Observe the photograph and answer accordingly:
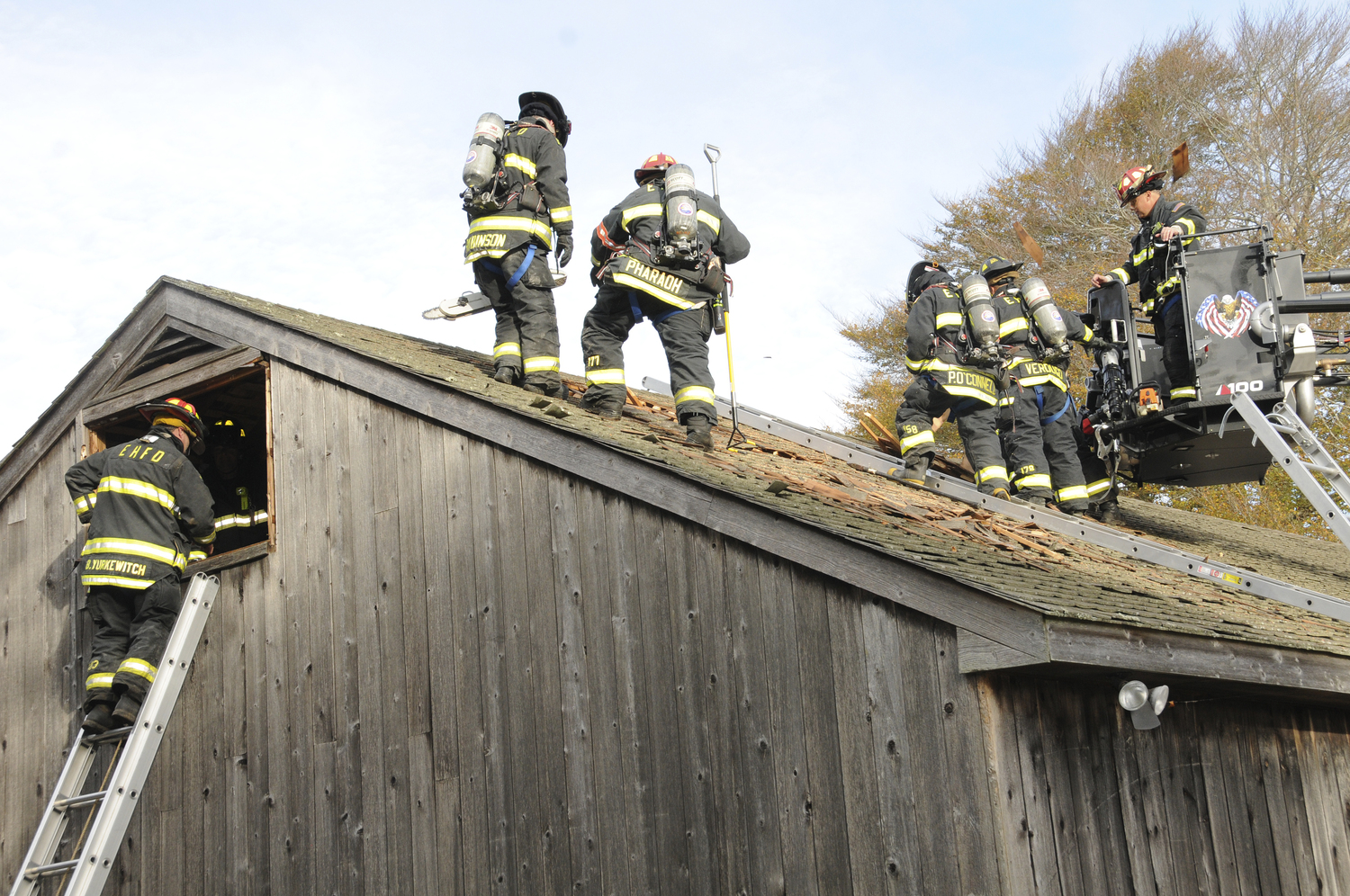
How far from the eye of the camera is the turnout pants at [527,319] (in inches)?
340

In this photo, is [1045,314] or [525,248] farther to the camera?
[1045,314]

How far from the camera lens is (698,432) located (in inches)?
301

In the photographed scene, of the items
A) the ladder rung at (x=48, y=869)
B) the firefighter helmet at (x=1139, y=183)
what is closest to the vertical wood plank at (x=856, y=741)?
the ladder rung at (x=48, y=869)

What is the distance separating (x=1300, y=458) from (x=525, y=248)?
5.54m

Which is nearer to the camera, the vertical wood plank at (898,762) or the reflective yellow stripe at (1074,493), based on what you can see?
the vertical wood plank at (898,762)

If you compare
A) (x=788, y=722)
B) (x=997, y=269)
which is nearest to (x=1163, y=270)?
(x=997, y=269)

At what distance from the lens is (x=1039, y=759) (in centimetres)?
499

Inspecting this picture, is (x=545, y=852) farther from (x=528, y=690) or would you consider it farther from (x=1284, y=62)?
(x=1284, y=62)

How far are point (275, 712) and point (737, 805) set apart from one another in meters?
3.37

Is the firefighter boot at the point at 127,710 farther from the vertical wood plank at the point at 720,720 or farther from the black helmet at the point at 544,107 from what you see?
the black helmet at the point at 544,107

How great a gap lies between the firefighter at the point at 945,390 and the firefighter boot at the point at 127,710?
5.57 metres

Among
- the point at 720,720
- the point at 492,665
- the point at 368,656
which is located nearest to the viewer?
the point at 720,720

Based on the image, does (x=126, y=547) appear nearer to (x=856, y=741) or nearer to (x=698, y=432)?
(x=698, y=432)

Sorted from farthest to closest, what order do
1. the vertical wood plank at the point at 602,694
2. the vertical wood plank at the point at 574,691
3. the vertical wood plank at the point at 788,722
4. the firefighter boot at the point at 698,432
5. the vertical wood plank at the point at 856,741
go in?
the firefighter boot at the point at 698,432, the vertical wood plank at the point at 574,691, the vertical wood plank at the point at 602,694, the vertical wood plank at the point at 788,722, the vertical wood plank at the point at 856,741
